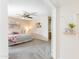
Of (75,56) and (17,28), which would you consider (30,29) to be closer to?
(17,28)

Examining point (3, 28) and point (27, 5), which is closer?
point (3, 28)

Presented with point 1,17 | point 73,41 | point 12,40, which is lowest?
point 12,40

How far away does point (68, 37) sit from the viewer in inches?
124

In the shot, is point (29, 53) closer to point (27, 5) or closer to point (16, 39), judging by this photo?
point (27, 5)

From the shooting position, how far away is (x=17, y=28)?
9961 millimetres

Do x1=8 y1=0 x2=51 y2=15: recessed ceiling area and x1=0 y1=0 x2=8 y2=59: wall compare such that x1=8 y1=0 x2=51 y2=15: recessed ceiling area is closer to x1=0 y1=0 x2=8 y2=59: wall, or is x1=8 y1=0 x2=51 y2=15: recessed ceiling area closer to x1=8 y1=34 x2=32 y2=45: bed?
x1=8 y1=34 x2=32 y2=45: bed

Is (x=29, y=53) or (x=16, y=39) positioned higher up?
(x=16, y=39)

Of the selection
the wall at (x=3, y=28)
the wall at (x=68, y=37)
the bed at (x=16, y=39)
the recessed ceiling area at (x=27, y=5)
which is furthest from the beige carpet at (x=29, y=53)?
the wall at (x=3, y=28)

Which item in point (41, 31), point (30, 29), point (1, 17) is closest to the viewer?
point (1, 17)

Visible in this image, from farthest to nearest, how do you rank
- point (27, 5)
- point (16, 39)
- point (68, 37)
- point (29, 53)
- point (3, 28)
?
point (16, 39) → point (29, 53) → point (27, 5) → point (68, 37) → point (3, 28)

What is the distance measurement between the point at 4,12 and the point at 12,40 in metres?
6.41

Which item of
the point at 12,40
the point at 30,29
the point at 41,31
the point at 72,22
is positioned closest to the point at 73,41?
the point at 72,22

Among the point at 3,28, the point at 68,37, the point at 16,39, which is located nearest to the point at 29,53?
the point at 68,37

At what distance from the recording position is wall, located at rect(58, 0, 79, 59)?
3.06m
